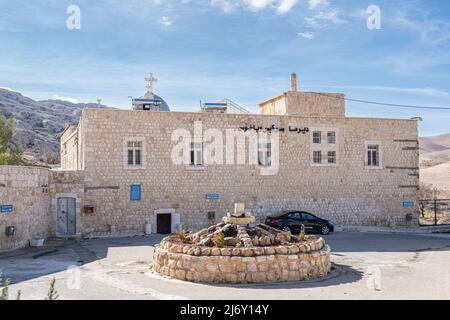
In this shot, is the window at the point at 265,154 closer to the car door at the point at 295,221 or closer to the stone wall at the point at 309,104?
the stone wall at the point at 309,104

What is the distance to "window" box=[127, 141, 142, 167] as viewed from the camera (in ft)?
72.2

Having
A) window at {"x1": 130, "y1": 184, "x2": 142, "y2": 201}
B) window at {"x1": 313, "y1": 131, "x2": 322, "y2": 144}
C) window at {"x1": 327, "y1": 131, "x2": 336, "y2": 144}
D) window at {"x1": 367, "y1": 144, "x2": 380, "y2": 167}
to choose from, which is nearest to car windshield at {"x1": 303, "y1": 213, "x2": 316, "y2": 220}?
window at {"x1": 313, "y1": 131, "x2": 322, "y2": 144}

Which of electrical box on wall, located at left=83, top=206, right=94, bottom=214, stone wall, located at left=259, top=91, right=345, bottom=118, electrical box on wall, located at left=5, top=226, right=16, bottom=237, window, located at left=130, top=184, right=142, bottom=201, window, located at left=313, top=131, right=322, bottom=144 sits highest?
stone wall, located at left=259, top=91, right=345, bottom=118

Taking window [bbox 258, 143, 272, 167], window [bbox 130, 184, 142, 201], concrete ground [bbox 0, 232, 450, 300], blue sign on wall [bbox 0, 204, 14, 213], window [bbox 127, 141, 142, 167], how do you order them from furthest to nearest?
1. window [bbox 258, 143, 272, 167]
2. window [bbox 127, 141, 142, 167]
3. window [bbox 130, 184, 142, 201]
4. blue sign on wall [bbox 0, 204, 14, 213]
5. concrete ground [bbox 0, 232, 450, 300]

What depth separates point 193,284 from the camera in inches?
445

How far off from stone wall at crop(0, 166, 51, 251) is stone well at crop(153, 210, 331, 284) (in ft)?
22.2

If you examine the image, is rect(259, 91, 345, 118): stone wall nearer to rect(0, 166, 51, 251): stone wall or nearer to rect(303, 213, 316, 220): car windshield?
rect(303, 213, 316, 220): car windshield

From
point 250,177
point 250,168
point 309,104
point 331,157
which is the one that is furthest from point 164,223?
point 309,104

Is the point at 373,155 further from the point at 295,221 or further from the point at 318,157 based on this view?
the point at 295,221

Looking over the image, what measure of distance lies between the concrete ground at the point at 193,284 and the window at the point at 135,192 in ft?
9.93

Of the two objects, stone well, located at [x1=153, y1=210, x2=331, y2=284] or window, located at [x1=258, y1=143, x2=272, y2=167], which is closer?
stone well, located at [x1=153, y1=210, x2=331, y2=284]

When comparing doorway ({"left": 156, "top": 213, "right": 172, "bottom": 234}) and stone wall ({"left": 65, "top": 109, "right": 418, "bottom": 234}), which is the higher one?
stone wall ({"left": 65, "top": 109, "right": 418, "bottom": 234})

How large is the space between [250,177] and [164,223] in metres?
4.67
